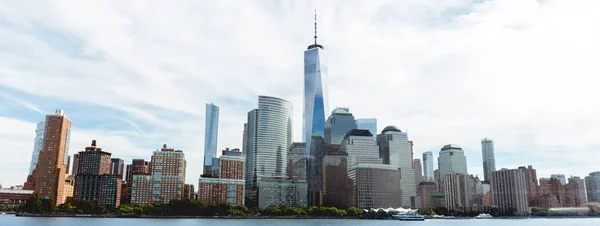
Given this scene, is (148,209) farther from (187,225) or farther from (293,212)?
(187,225)

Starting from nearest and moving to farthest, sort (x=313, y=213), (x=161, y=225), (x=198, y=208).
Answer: (x=161, y=225), (x=198, y=208), (x=313, y=213)

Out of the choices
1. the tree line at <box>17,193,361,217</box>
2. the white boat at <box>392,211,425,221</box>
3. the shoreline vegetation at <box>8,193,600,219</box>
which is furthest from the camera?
the white boat at <box>392,211,425,221</box>

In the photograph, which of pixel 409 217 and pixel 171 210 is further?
pixel 409 217

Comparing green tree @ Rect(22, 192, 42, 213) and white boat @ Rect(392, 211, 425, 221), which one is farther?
green tree @ Rect(22, 192, 42, 213)

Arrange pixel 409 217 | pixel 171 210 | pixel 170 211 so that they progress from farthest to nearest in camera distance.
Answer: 1. pixel 409 217
2. pixel 170 211
3. pixel 171 210

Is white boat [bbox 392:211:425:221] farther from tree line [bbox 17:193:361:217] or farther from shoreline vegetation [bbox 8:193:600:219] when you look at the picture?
shoreline vegetation [bbox 8:193:600:219]

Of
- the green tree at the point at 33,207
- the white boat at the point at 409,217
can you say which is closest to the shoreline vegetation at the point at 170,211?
the green tree at the point at 33,207

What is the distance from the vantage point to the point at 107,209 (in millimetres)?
193500

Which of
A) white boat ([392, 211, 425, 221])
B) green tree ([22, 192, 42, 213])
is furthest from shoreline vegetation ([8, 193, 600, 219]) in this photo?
white boat ([392, 211, 425, 221])

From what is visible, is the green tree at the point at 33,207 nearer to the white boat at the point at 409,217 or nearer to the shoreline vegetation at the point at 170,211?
the shoreline vegetation at the point at 170,211

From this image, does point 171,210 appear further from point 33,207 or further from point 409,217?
point 409,217

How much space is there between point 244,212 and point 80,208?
184ft

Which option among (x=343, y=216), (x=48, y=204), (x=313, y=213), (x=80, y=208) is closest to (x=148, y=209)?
(x=80, y=208)

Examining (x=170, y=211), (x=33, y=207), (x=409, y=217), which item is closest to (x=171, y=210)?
(x=170, y=211)
